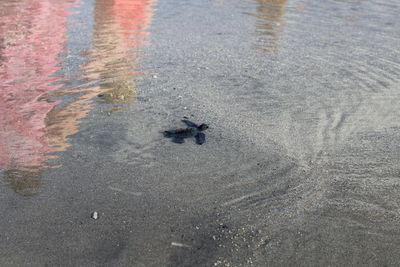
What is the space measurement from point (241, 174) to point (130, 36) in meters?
5.14

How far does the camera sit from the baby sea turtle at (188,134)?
4.21m

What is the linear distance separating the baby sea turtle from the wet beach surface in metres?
0.08

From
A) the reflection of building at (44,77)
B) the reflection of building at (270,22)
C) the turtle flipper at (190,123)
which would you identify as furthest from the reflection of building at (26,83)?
the reflection of building at (270,22)

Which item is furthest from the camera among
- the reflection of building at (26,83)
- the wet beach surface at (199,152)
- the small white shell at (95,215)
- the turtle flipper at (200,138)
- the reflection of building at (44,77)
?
the turtle flipper at (200,138)

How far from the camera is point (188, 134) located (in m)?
4.30

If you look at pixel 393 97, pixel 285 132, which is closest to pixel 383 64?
pixel 393 97

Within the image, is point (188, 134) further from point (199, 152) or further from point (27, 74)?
point (27, 74)

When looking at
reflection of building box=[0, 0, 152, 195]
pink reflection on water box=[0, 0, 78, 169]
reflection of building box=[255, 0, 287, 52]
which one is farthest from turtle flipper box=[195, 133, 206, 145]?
reflection of building box=[255, 0, 287, 52]

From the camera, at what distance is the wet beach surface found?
9.41ft

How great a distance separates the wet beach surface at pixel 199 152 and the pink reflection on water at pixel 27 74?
2cm

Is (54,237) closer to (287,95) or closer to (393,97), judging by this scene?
(287,95)

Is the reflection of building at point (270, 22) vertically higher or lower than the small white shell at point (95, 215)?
higher

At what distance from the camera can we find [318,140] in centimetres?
428

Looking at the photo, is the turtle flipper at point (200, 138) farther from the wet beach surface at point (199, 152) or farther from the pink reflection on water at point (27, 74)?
the pink reflection on water at point (27, 74)
